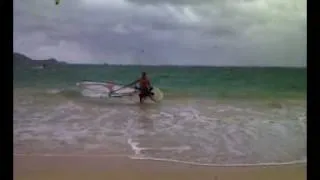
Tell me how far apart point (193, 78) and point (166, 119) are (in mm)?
717

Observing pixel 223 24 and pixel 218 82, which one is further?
pixel 218 82

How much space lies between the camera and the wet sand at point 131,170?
12.0 feet

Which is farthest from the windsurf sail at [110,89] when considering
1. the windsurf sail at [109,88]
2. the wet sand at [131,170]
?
the wet sand at [131,170]

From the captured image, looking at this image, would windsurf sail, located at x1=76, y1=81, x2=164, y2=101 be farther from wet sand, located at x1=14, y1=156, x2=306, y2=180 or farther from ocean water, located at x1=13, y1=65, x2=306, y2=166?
wet sand, located at x1=14, y1=156, x2=306, y2=180

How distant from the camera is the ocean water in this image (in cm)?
440

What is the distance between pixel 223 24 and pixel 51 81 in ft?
6.91

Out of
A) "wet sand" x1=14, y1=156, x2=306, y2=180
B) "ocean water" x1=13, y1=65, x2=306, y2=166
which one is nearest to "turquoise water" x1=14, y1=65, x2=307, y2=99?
"ocean water" x1=13, y1=65, x2=306, y2=166

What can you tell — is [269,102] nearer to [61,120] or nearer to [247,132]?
[247,132]

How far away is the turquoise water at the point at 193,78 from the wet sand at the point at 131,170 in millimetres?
741

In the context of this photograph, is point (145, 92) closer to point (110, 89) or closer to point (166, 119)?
point (166, 119)

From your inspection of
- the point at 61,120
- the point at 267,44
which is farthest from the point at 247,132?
the point at 61,120

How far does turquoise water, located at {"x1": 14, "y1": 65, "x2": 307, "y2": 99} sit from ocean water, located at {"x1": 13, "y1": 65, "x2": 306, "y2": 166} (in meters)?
0.01

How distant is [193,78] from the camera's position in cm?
566
